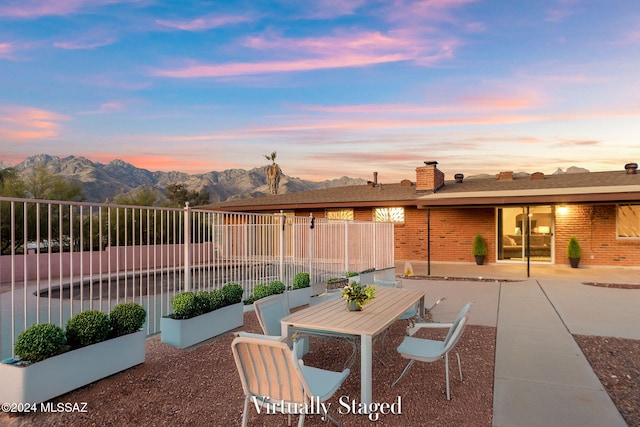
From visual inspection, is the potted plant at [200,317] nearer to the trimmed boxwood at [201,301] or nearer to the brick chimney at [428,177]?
the trimmed boxwood at [201,301]

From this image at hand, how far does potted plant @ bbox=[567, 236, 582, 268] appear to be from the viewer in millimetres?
14516

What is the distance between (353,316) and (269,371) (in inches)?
65.1

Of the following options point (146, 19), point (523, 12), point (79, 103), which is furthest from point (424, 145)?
point (79, 103)

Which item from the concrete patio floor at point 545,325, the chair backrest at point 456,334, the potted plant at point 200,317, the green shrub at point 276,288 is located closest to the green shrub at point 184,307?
the potted plant at point 200,317

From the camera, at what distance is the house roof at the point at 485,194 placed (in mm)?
12992

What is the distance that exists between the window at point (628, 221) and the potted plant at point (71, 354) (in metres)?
16.7

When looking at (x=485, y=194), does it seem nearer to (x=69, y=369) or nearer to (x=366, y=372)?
(x=366, y=372)

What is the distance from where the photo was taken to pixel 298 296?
821 centimetres

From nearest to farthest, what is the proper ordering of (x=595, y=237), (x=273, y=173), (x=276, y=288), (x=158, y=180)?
→ (x=276, y=288) < (x=595, y=237) < (x=273, y=173) < (x=158, y=180)

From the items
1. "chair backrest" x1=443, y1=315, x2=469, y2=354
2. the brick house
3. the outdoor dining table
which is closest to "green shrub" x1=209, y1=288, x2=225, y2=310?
the outdoor dining table

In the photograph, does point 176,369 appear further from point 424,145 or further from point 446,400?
point 424,145

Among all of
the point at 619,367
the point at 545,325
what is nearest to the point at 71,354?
the point at 619,367

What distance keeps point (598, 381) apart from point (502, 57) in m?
11.3

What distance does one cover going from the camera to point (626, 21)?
10.9 metres
